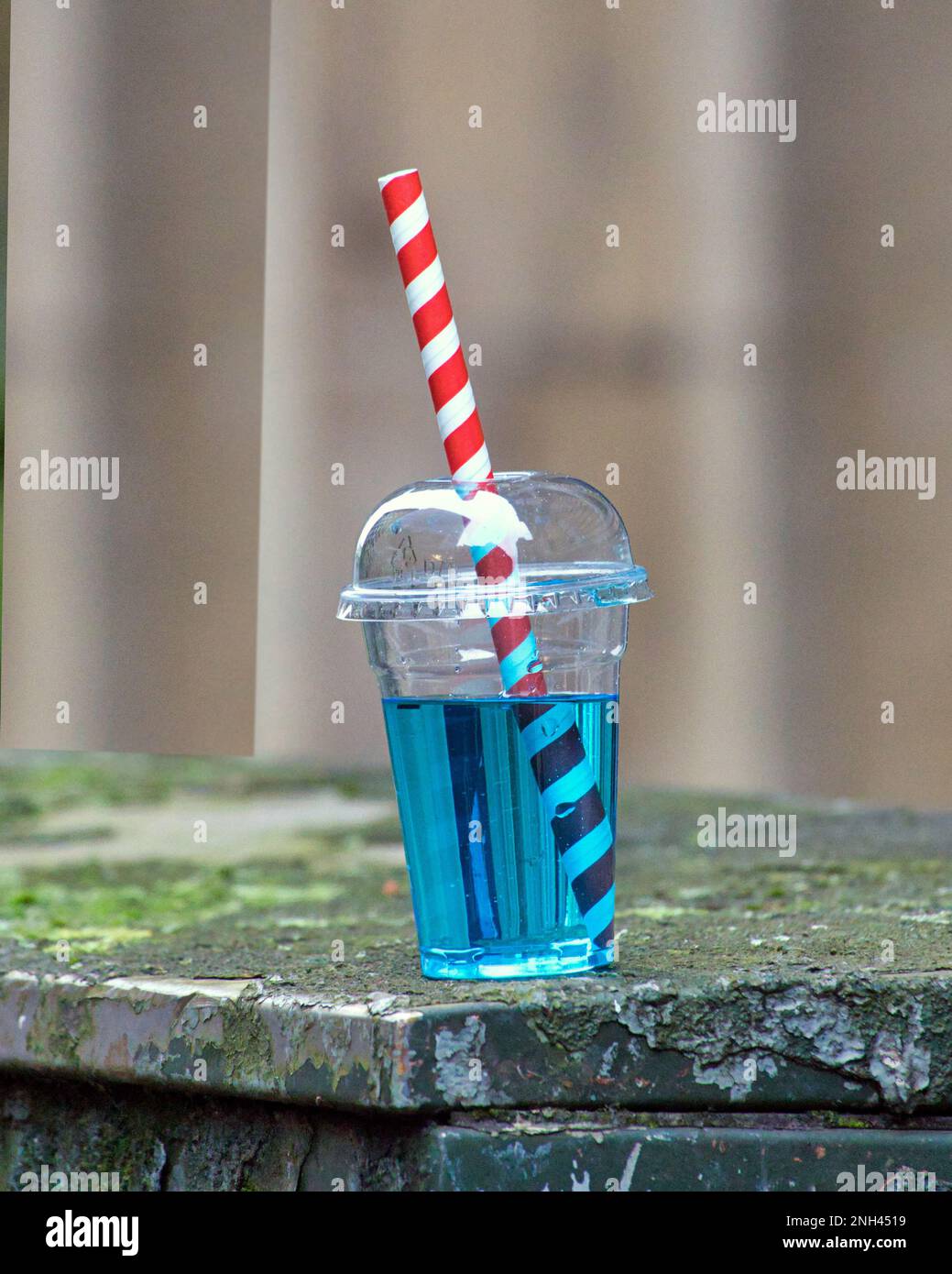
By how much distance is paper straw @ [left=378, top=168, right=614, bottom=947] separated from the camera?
3.95ft

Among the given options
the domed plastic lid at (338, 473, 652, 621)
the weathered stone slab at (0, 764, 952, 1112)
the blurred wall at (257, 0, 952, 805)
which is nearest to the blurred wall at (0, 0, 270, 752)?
the blurred wall at (257, 0, 952, 805)

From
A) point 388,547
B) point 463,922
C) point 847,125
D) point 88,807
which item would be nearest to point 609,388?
point 847,125

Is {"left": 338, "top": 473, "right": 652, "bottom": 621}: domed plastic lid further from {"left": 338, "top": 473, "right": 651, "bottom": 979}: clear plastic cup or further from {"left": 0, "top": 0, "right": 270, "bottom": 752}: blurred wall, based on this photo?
{"left": 0, "top": 0, "right": 270, "bottom": 752}: blurred wall

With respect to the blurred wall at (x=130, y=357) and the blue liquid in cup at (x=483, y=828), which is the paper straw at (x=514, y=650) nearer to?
the blue liquid in cup at (x=483, y=828)

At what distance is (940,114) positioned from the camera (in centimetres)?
211

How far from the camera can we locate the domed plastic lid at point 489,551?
1.22m

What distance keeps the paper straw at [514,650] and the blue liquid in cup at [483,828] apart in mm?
12

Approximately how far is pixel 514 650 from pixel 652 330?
126cm

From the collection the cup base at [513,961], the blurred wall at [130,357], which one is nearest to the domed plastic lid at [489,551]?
the cup base at [513,961]

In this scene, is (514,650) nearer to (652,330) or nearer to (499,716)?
(499,716)

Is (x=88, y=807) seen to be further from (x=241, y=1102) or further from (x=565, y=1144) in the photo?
(x=565, y=1144)

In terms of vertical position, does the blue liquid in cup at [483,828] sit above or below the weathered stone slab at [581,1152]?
above

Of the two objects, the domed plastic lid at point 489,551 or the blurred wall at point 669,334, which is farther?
the blurred wall at point 669,334

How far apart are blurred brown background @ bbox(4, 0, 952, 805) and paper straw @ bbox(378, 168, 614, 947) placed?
934 mm
